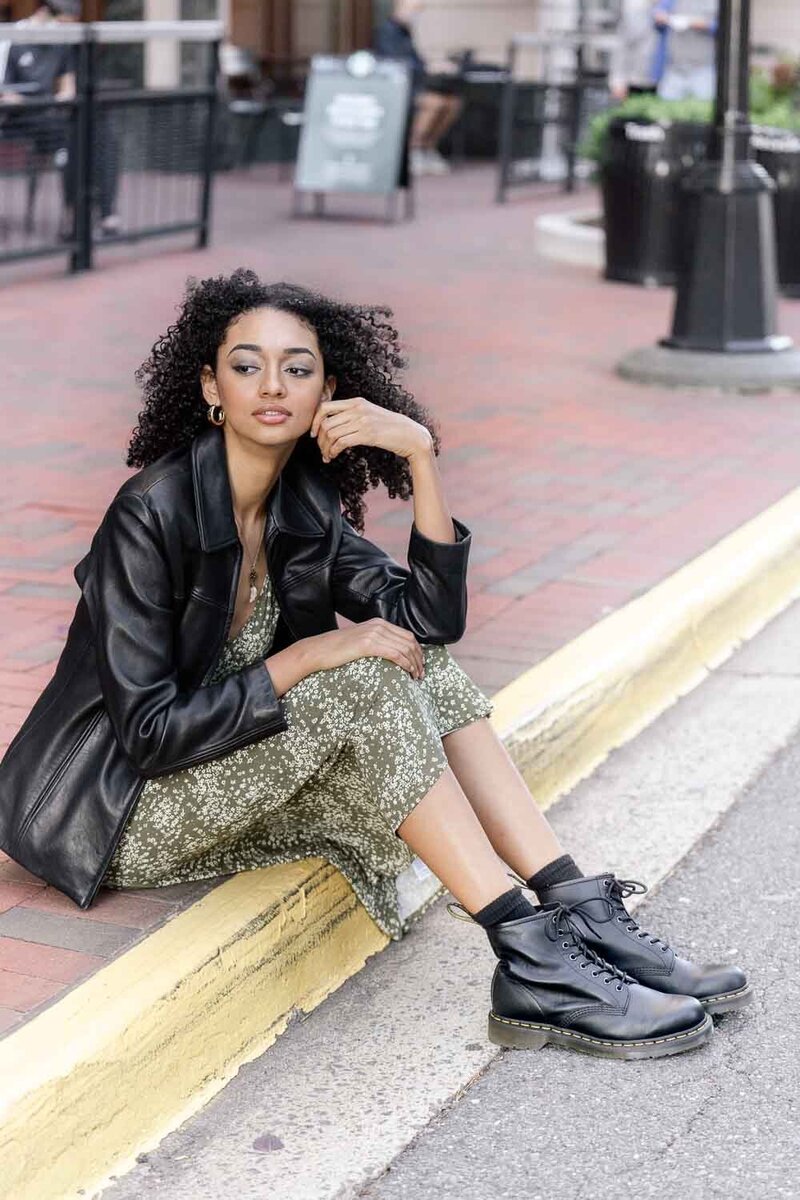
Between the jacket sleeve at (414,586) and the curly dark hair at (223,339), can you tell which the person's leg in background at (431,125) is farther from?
the jacket sleeve at (414,586)

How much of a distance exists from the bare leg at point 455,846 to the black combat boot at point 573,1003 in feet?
0.24

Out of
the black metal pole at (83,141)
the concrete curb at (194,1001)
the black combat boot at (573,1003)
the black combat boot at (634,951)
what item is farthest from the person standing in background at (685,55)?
the black combat boot at (573,1003)

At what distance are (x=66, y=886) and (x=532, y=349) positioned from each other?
6.46 metres

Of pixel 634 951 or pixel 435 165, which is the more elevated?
pixel 435 165

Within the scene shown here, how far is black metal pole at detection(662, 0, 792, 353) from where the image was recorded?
28.3ft

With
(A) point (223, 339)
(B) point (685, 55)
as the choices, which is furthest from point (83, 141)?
(A) point (223, 339)

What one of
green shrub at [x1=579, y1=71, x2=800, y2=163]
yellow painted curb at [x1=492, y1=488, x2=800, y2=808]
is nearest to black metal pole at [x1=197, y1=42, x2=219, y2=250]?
green shrub at [x1=579, y1=71, x2=800, y2=163]

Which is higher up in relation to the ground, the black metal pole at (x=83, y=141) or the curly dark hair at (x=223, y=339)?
the black metal pole at (x=83, y=141)

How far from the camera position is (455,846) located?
10.4ft

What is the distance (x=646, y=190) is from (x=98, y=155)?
3284 millimetres

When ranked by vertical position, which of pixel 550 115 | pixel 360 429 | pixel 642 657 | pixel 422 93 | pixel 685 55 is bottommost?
pixel 642 657

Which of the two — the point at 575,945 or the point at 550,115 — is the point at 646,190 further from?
the point at 575,945

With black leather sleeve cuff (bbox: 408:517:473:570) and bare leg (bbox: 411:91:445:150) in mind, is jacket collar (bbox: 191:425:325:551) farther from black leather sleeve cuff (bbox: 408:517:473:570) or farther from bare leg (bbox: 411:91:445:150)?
bare leg (bbox: 411:91:445:150)

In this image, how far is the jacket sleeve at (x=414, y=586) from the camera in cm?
343
